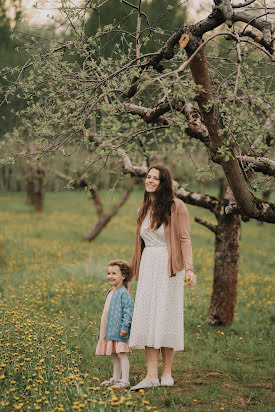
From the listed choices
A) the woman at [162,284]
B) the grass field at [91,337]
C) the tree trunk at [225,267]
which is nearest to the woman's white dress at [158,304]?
the woman at [162,284]

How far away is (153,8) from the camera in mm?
5871

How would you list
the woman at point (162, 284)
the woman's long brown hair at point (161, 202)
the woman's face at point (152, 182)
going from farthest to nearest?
the woman's face at point (152, 182)
the woman's long brown hair at point (161, 202)
the woman at point (162, 284)

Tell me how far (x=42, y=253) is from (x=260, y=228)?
15.1 meters

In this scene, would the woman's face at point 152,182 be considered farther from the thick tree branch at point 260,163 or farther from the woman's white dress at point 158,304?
the thick tree branch at point 260,163

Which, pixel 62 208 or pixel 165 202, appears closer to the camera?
pixel 165 202

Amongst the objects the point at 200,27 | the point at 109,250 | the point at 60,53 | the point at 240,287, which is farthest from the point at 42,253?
the point at 200,27

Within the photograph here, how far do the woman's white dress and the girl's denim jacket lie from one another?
10cm

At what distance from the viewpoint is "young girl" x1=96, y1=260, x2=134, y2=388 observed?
5020 mm

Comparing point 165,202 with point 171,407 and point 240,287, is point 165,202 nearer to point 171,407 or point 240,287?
point 171,407

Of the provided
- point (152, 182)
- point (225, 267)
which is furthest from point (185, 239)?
point (225, 267)

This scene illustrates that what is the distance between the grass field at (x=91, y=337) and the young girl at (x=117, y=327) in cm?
31

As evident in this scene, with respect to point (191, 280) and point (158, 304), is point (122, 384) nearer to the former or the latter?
point (158, 304)

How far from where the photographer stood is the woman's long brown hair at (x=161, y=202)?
4.99m

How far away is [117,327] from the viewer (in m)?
5.06
